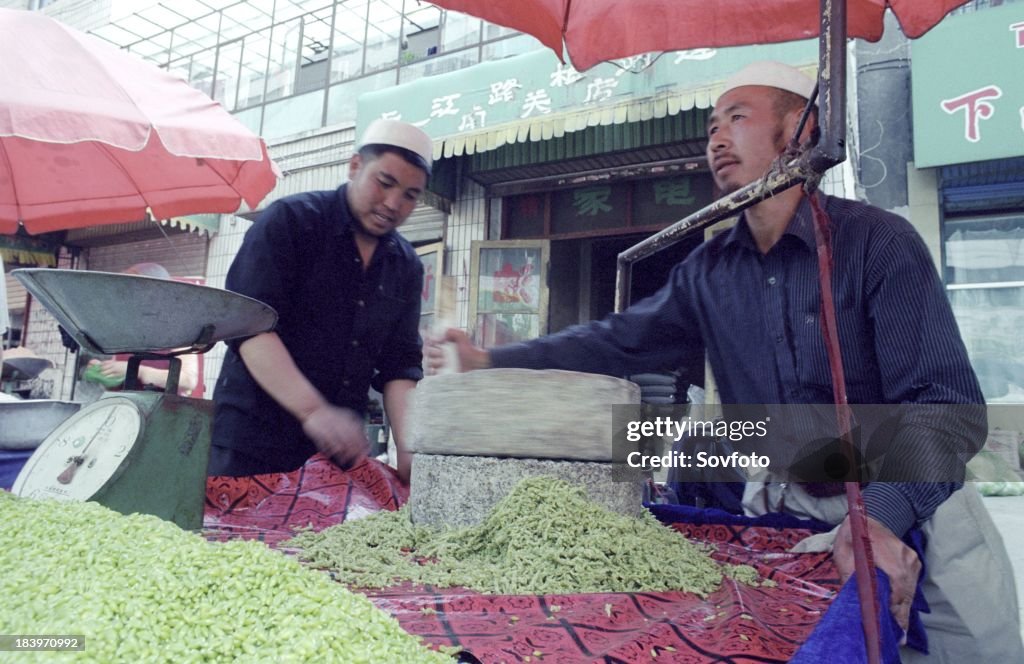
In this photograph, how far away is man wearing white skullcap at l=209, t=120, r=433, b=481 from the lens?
2262 millimetres

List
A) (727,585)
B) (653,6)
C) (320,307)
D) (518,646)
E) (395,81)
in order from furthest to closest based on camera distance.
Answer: (395,81) < (320,307) < (653,6) < (727,585) < (518,646)

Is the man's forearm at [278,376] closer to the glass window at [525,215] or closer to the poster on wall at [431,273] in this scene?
the poster on wall at [431,273]

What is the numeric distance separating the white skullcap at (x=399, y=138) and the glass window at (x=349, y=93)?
18.5 ft

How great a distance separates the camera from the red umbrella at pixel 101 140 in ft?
9.43

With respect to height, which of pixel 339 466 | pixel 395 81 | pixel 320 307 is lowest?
pixel 339 466

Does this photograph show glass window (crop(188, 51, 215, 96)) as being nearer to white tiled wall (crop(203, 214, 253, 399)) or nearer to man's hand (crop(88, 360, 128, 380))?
white tiled wall (crop(203, 214, 253, 399))

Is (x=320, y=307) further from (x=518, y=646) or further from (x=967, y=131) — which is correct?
(x=967, y=131)

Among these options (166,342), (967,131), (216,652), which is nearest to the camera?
(216,652)

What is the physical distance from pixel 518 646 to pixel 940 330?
1188 mm

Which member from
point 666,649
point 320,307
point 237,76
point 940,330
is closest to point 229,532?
point 320,307

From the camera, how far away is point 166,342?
168 cm

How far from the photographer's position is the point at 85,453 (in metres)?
1.60

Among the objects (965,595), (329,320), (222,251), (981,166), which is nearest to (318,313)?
(329,320)

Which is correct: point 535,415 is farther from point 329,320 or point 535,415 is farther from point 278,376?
point 329,320
